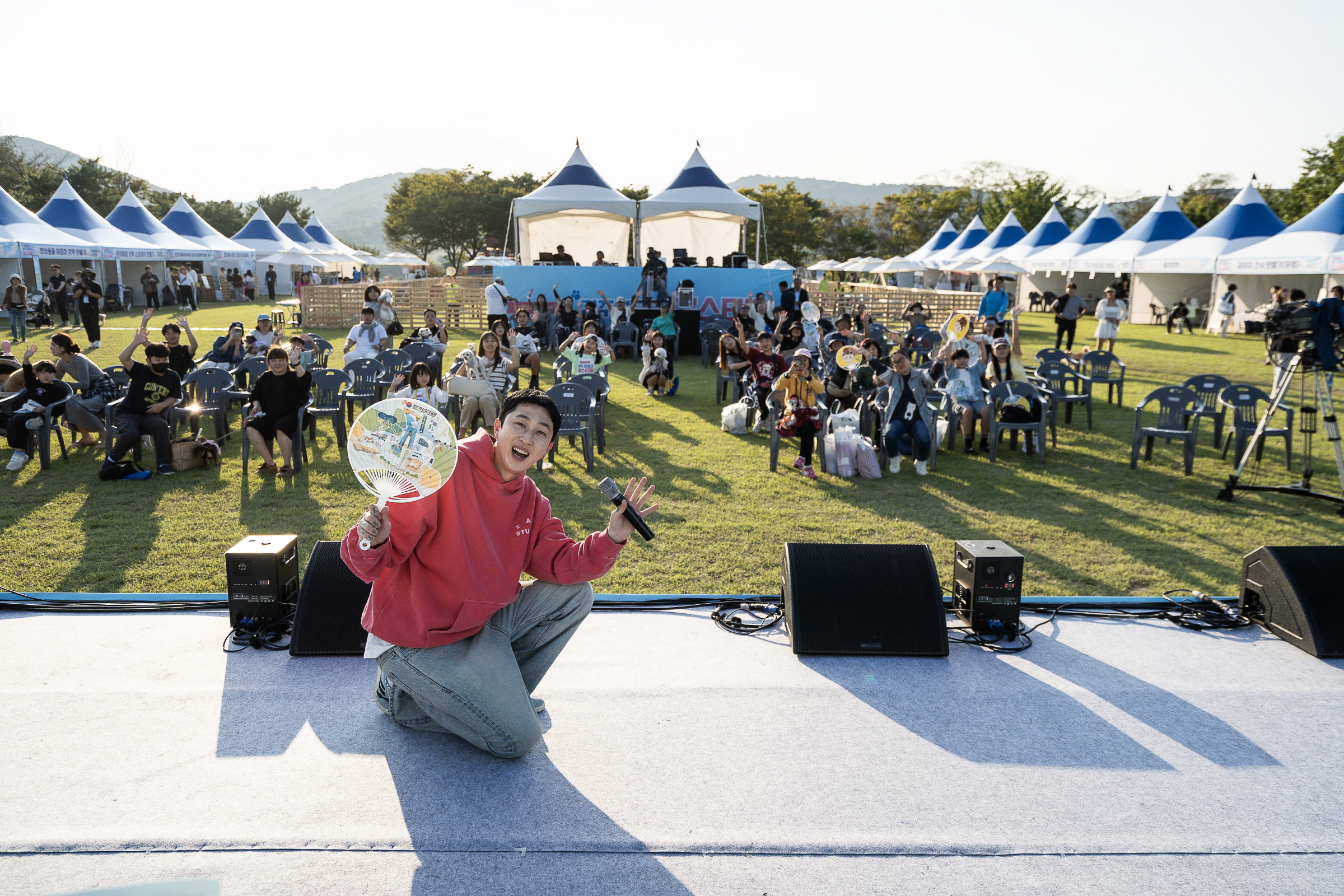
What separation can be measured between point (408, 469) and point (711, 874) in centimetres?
164

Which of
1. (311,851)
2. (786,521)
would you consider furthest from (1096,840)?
(786,521)

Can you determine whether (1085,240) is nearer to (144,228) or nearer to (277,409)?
(277,409)

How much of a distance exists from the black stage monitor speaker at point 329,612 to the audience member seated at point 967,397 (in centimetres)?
695

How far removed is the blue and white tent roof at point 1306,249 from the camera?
2016cm

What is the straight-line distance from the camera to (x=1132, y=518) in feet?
23.2

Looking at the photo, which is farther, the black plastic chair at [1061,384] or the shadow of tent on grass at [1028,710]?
the black plastic chair at [1061,384]

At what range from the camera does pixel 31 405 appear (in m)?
8.39

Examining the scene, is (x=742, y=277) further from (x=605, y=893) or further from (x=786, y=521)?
(x=605, y=893)

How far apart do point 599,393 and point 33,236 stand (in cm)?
2214

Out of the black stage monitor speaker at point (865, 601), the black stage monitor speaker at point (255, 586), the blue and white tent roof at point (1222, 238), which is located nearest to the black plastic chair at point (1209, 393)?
the black stage monitor speaker at point (865, 601)

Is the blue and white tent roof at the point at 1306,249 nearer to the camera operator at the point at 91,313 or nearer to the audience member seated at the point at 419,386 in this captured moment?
the audience member seated at the point at 419,386

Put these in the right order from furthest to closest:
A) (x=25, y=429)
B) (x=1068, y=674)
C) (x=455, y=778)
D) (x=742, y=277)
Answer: (x=742, y=277) < (x=25, y=429) < (x=1068, y=674) < (x=455, y=778)

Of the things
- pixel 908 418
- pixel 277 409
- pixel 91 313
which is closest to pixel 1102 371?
pixel 908 418

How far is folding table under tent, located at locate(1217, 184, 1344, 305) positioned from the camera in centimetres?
2017
